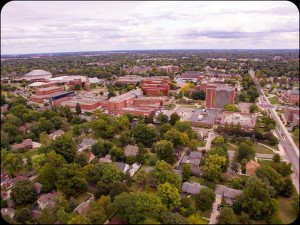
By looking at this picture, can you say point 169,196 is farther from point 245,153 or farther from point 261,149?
point 261,149

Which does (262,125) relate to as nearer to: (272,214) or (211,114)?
(211,114)

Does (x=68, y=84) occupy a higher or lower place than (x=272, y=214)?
higher

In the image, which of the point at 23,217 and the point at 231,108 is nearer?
the point at 23,217

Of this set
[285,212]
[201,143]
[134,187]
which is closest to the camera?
[285,212]

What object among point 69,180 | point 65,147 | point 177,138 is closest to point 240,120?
point 177,138

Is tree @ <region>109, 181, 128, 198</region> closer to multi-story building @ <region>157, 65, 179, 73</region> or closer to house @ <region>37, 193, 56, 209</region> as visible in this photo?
house @ <region>37, 193, 56, 209</region>

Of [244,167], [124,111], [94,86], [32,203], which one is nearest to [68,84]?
[94,86]
